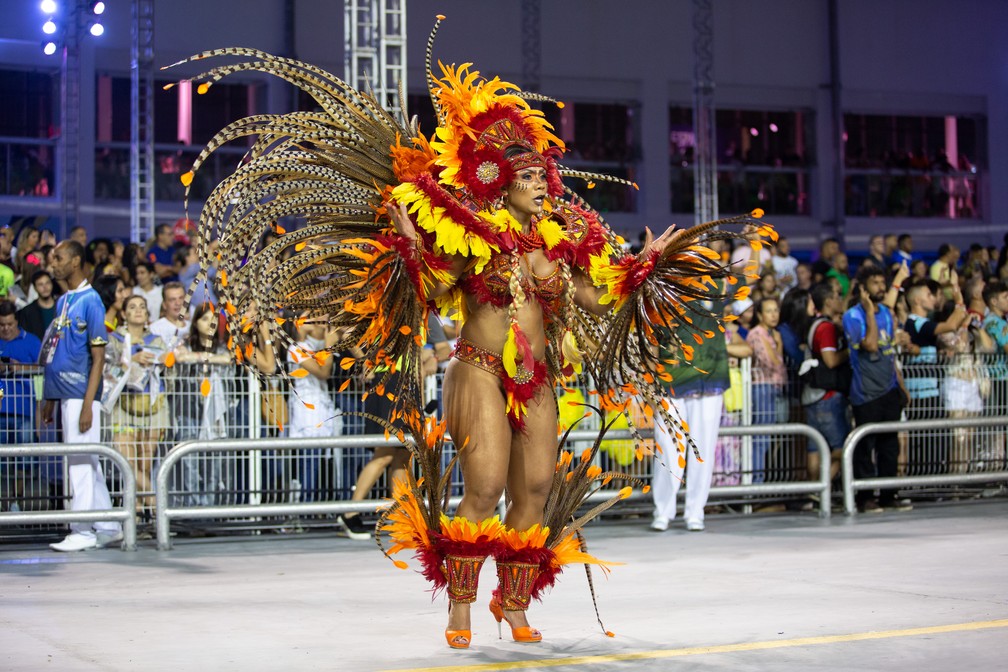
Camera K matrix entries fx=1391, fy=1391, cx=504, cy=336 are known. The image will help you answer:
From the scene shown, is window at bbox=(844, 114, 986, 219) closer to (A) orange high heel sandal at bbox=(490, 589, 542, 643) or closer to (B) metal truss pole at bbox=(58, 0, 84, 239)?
(B) metal truss pole at bbox=(58, 0, 84, 239)

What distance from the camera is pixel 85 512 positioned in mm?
8578

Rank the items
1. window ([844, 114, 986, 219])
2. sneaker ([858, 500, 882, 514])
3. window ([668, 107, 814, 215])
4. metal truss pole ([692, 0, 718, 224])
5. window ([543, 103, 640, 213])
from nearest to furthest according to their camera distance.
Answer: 1. sneaker ([858, 500, 882, 514])
2. metal truss pole ([692, 0, 718, 224])
3. window ([543, 103, 640, 213])
4. window ([668, 107, 814, 215])
5. window ([844, 114, 986, 219])

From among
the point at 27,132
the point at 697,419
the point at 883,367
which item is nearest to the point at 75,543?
the point at 697,419

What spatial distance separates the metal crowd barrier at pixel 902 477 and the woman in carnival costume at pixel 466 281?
466 centimetres

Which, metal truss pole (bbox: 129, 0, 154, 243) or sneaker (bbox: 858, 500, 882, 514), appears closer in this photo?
sneaker (bbox: 858, 500, 882, 514)

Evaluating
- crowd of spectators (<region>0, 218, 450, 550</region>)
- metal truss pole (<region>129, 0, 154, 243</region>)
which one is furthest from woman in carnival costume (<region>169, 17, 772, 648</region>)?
metal truss pole (<region>129, 0, 154, 243</region>)

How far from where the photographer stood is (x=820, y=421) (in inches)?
422

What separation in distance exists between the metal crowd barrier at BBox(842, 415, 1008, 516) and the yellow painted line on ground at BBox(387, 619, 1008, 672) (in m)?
4.53

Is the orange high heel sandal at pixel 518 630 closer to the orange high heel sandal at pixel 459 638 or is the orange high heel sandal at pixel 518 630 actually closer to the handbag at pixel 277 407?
the orange high heel sandal at pixel 459 638

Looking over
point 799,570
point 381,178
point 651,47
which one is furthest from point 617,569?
point 651,47

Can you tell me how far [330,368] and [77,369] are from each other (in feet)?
5.54

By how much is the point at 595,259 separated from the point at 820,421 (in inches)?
214

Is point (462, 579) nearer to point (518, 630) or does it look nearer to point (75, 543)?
point (518, 630)

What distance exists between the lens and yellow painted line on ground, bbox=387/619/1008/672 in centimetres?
502
